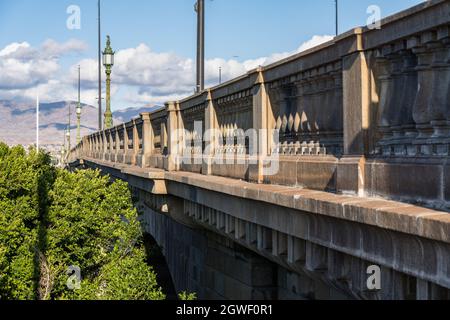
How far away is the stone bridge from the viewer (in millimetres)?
5996

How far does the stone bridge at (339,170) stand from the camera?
600cm

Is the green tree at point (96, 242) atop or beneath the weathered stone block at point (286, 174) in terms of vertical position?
beneath

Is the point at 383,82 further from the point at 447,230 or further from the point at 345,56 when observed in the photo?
the point at 447,230

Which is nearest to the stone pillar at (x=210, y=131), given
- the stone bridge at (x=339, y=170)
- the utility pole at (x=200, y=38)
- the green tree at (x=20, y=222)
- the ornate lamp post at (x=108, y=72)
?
the stone bridge at (x=339, y=170)

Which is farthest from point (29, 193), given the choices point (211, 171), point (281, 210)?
point (281, 210)

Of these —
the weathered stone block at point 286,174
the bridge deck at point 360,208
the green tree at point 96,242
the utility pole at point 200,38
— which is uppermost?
the utility pole at point 200,38

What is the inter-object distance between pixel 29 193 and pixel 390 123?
13.1 metres

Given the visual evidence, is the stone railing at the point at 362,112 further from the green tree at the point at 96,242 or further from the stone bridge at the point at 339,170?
the green tree at the point at 96,242

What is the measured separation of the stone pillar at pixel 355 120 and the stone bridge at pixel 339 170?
0.01 meters

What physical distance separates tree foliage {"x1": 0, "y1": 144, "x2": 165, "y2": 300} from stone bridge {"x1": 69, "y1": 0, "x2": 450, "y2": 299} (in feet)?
13.4

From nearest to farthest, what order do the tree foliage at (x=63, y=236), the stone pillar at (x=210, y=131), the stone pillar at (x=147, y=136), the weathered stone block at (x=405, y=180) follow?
the weathered stone block at (x=405, y=180) → the stone pillar at (x=210, y=131) → the tree foliage at (x=63, y=236) → the stone pillar at (x=147, y=136)

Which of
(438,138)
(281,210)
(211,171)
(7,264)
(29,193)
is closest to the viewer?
(438,138)

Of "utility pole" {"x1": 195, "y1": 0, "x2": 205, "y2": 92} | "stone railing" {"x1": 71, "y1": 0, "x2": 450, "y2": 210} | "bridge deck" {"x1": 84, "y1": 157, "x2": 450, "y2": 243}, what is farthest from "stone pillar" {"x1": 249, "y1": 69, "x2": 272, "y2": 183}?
"utility pole" {"x1": 195, "y1": 0, "x2": 205, "y2": 92}

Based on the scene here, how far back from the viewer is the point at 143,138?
20.5 meters
